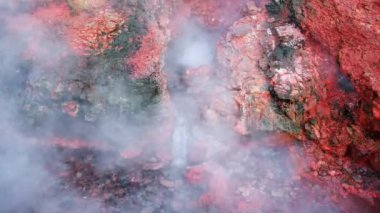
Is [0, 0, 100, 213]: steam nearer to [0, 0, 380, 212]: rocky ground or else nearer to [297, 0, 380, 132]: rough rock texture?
[0, 0, 380, 212]: rocky ground

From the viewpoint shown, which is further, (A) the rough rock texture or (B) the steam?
(B) the steam

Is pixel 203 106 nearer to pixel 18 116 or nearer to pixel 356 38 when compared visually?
pixel 356 38

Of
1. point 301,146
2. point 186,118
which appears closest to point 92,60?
point 186,118

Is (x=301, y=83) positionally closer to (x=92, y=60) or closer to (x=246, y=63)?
(x=246, y=63)

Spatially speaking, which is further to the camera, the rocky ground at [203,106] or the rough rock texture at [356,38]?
the rocky ground at [203,106]

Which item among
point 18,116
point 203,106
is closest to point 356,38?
point 203,106

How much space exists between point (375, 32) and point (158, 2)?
147 inches

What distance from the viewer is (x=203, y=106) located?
6.48 m

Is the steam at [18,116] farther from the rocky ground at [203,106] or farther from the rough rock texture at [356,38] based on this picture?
the rough rock texture at [356,38]

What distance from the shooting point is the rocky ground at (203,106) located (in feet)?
17.9

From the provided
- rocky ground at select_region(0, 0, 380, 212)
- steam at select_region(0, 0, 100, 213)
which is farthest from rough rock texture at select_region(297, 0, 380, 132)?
steam at select_region(0, 0, 100, 213)

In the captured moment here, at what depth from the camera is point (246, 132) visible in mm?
6219

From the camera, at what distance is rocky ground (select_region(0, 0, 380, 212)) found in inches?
214

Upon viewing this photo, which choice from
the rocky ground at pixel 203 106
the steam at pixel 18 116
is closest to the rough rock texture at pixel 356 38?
the rocky ground at pixel 203 106
